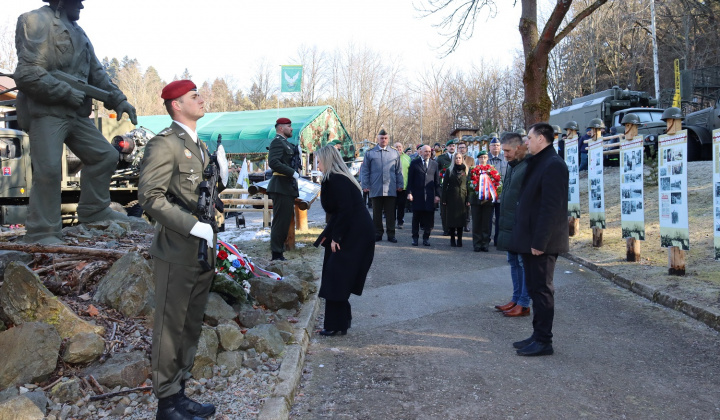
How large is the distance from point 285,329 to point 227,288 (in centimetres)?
75

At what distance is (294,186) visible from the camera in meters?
8.86

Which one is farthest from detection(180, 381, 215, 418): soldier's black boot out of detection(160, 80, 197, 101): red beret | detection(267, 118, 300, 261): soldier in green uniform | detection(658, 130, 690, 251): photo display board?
detection(658, 130, 690, 251): photo display board

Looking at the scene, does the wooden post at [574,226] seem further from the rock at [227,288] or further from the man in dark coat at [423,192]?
the rock at [227,288]

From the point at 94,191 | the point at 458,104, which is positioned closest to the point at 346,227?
the point at 94,191

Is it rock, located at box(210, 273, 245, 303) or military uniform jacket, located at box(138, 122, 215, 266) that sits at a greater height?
military uniform jacket, located at box(138, 122, 215, 266)

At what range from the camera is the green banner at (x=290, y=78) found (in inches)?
1259

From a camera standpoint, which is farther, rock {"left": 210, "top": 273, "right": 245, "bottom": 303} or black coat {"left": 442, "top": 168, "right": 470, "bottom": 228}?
black coat {"left": 442, "top": 168, "right": 470, "bottom": 228}

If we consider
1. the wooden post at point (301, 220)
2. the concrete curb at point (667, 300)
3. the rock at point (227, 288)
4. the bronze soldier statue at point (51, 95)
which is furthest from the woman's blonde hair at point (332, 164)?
the wooden post at point (301, 220)

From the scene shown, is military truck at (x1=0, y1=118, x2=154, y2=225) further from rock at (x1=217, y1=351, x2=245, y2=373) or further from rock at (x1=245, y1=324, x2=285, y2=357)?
rock at (x1=217, y1=351, x2=245, y2=373)

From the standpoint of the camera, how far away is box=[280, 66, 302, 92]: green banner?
31984 mm

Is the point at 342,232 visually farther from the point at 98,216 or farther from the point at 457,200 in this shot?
the point at 457,200

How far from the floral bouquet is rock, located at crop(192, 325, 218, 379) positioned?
7.36m

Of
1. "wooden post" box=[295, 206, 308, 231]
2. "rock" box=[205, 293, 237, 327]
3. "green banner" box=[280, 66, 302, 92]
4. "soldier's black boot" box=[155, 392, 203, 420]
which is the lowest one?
"soldier's black boot" box=[155, 392, 203, 420]

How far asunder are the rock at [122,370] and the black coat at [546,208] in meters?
3.33
